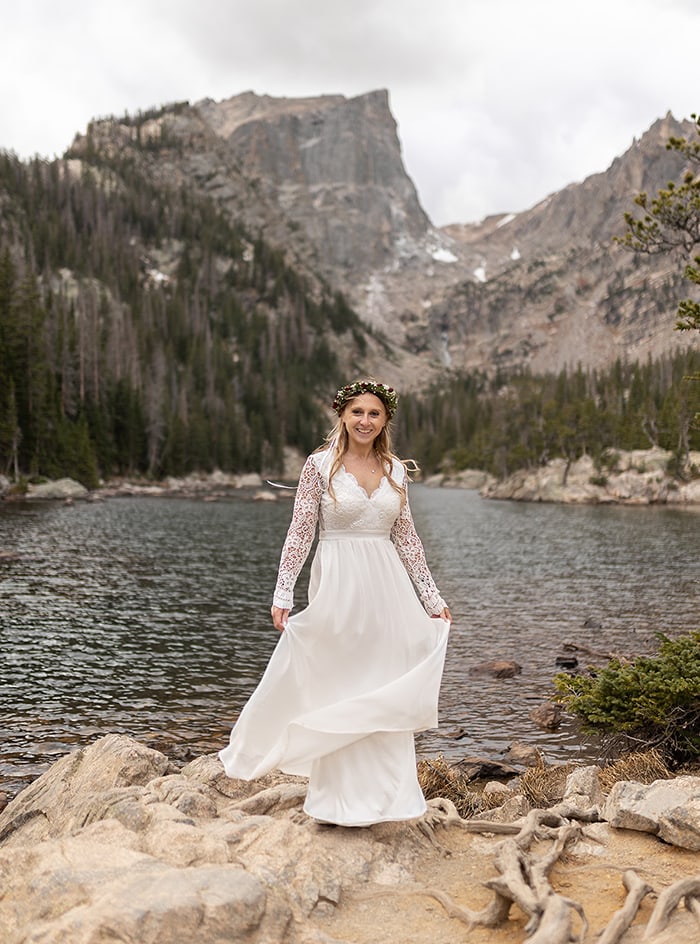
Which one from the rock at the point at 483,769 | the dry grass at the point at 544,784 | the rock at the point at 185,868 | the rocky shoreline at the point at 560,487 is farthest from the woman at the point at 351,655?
the rocky shoreline at the point at 560,487

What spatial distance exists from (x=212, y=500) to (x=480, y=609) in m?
51.6

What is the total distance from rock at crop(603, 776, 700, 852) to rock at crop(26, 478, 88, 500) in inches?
2471

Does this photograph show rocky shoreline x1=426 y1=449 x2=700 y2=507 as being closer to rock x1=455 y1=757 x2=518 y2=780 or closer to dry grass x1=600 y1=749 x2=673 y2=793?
rock x1=455 y1=757 x2=518 y2=780

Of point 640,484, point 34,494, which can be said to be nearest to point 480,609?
point 34,494

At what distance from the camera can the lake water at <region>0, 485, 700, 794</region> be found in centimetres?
1349

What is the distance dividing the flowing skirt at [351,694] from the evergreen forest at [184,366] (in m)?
62.3

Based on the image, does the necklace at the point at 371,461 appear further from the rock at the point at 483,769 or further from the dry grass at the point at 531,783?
the rock at the point at 483,769

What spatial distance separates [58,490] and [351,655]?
212 feet

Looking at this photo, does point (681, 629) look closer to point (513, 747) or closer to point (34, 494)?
point (513, 747)

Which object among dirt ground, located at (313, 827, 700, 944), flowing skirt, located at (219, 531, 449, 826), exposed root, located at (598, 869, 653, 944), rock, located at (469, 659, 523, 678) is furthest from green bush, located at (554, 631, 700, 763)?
rock, located at (469, 659, 523, 678)

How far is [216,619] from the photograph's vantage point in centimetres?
2303

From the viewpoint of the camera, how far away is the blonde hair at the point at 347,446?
626 cm

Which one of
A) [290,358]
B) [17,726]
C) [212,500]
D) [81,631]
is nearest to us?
[17,726]

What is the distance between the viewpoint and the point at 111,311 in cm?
12469
